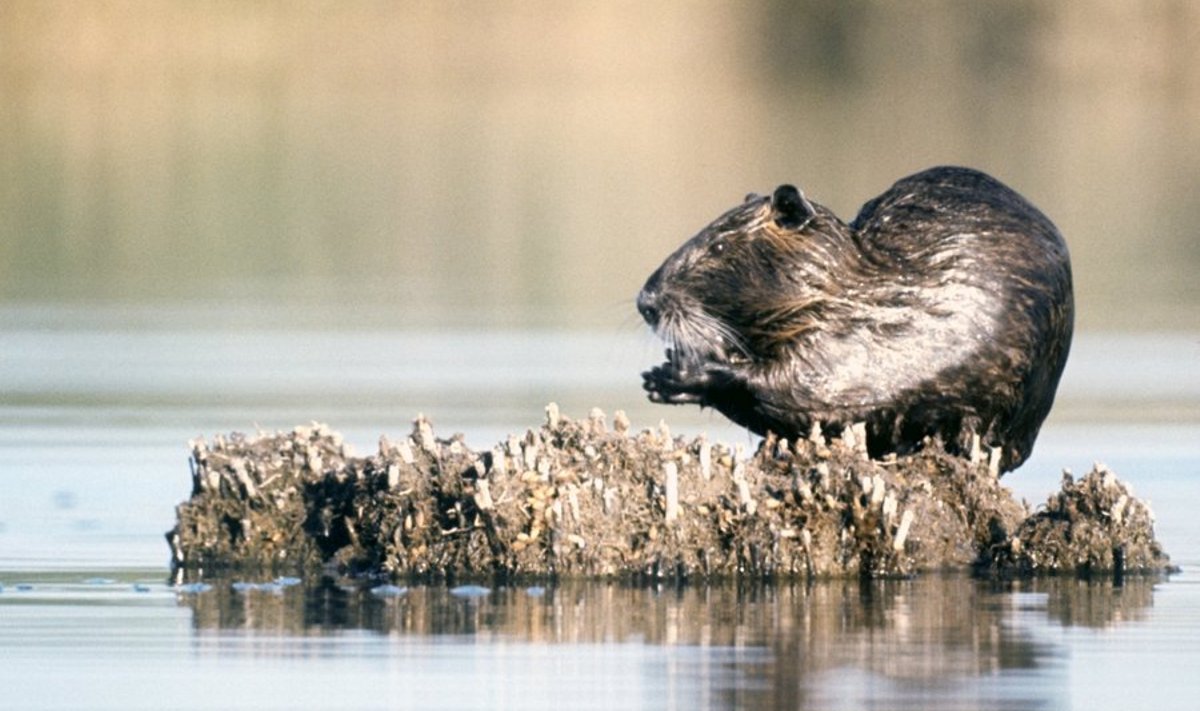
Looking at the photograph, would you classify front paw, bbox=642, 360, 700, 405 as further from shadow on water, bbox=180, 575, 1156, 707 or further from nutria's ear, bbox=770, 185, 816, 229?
shadow on water, bbox=180, 575, 1156, 707

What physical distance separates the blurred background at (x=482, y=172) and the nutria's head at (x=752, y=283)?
5.62 m

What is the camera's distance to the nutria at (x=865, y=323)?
16484 mm

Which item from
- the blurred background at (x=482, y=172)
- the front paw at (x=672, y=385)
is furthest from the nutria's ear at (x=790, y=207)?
the blurred background at (x=482, y=172)

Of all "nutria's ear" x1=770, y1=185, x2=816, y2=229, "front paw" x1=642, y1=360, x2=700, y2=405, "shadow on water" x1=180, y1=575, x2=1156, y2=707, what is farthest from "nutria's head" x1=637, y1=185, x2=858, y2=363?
"shadow on water" x1=180, y1=575, x2=1156, y2=707

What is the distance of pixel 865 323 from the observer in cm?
1662

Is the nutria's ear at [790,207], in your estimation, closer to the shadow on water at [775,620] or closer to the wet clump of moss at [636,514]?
the wet clump of moss at [636,514]

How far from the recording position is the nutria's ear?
55.0ft

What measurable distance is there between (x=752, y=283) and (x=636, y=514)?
2222 millimetres

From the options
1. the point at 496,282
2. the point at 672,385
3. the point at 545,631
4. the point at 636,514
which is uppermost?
the point at 496,282

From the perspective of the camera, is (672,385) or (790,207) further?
(790,207)

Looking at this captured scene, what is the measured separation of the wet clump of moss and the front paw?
75 centimetres

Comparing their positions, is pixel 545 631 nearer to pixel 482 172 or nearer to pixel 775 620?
pixel 775 620

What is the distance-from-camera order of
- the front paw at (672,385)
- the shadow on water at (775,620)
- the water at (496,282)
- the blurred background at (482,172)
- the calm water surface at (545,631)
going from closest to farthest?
the calm water surface at (545,631) < the shadow on water at (775,620) < the water at (496,282) < the front paw at (672,385) < the blurred background at (482,172)

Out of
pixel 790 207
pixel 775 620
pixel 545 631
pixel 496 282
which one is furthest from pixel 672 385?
pixel 496 282
